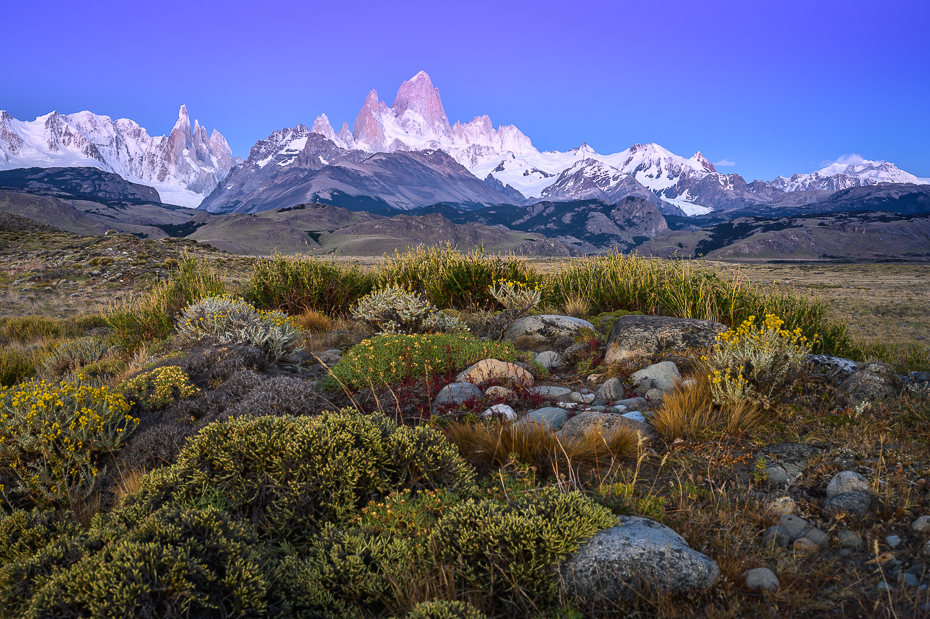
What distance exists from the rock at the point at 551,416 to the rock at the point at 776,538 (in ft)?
6.10

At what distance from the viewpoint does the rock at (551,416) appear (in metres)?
4.75

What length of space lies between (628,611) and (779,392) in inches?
143

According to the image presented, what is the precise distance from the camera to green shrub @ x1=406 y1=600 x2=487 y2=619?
6.98 feet

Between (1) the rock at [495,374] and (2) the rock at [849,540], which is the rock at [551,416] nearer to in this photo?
(1) the rock at [495,374]

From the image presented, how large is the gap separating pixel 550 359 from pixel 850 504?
429 cm

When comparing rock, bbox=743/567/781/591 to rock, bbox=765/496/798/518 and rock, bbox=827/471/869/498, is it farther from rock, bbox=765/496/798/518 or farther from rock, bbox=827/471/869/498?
rock, bbox=827/471/869/498

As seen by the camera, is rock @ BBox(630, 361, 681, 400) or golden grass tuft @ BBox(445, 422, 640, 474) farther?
rock @ BBox(630, 361, 681, 400)

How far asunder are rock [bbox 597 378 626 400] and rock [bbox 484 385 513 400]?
115 cm

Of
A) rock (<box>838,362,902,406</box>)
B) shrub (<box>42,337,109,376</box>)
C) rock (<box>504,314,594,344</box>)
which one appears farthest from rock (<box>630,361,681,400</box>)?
shrub (<box>42,337,109,376</box>)

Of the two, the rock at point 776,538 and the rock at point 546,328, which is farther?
the rock at point 546,328

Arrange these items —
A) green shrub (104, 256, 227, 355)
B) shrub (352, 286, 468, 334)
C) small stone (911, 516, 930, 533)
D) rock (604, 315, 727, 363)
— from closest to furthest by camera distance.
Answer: small stone (911, 516, 930, 533) → rock (604, 315, 727, 363) → shrub (352, 286, 468, 334) → green shrub (104, 256, 227, 355)

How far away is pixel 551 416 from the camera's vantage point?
16.2ft

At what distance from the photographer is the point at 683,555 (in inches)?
104

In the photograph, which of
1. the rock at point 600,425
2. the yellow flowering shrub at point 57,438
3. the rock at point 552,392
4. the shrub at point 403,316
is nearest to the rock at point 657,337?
the rock at point 552,392
